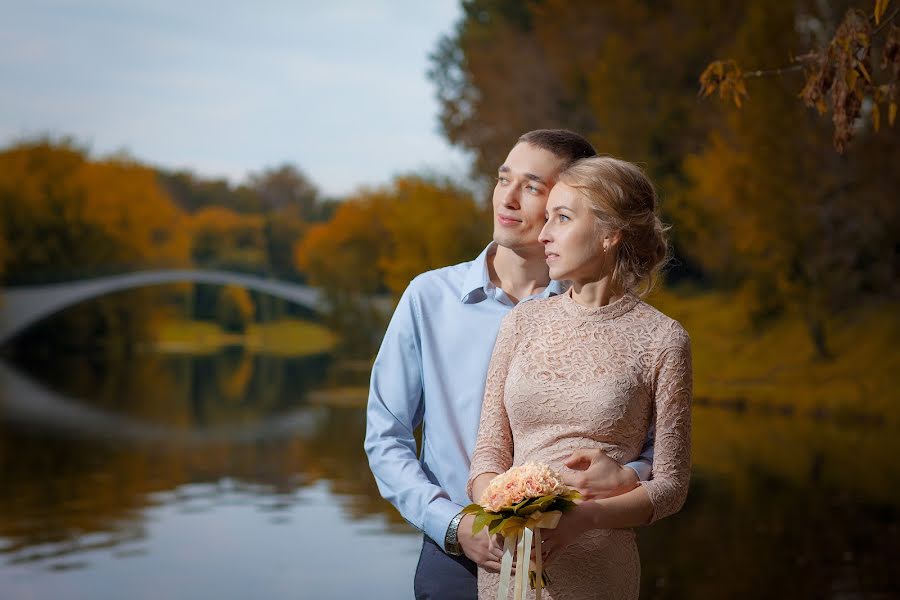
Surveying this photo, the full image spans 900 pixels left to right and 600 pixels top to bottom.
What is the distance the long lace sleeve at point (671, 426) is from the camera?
1.83m

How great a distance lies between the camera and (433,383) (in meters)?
2.09

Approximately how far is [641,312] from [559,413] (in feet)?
0.75

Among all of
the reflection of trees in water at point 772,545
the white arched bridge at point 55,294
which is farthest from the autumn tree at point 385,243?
the reflection of trees in water at point 772,545

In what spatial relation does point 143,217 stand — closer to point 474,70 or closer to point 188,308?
point 188,308

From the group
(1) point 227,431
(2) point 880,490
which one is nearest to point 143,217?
(1) point 227,431

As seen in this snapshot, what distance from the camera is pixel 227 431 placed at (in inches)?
520

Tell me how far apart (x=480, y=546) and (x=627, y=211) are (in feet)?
2.03

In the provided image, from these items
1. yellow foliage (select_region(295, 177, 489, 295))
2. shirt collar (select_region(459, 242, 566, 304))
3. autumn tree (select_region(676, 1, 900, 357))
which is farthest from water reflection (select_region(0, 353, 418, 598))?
autumn tree (select_region(676, 1, 900, 357))

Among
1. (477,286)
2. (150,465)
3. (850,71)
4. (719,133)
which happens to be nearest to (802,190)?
(719,133)

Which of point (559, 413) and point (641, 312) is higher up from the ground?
point (641, 312)

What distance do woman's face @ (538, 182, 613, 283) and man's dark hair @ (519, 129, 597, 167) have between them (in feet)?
0.48

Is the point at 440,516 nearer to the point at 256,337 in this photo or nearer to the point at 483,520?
the point at 483,520

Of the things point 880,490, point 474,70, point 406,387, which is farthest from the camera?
point 474,70

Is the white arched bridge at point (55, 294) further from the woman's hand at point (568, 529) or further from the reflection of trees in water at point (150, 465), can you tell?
the woman's hand at point (568, 529)
